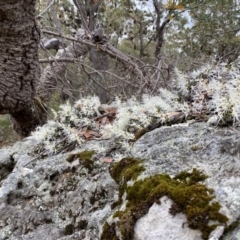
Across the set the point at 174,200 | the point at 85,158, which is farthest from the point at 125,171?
the point at 85,158

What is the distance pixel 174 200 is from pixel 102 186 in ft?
1.84

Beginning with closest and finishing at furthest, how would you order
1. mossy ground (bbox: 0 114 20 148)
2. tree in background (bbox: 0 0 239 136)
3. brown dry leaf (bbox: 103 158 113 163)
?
brown dry leaf (bbox: 103 158 113 163), tree in background (bbox: 0 0 239 136), mossy ground (bbox: 0 114 20 148)

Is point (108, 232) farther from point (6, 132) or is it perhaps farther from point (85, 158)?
point (6, 132)

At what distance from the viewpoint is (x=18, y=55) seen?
2.91m

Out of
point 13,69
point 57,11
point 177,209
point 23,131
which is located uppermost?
point 57,11

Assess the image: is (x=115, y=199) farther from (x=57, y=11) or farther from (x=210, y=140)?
(x=57, y=11)

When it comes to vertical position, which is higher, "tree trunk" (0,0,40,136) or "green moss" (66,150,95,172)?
"tree trunk" (0,0,40,136)

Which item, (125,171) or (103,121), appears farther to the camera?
(103,121)

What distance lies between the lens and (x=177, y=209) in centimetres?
118

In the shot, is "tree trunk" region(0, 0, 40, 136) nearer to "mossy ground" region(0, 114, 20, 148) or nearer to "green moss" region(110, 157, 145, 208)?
"green moss" region(110, 157, 145, 208)

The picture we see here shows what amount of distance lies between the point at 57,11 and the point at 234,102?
892cm

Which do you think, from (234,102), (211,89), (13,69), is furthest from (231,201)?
(13,69)

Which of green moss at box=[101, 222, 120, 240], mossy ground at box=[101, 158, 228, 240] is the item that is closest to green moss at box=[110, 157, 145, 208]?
mossy ground at box=[101, 158, 228, 240]

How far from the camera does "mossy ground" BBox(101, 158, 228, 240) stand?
3.70 ft
